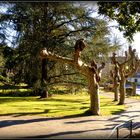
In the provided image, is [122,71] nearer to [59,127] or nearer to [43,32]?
[43,32]

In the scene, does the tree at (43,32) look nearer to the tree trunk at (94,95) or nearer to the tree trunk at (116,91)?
the tree trunk at (116,91)

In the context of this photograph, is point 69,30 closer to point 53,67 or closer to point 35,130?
point 53,67

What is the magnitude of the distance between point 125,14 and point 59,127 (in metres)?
6.76

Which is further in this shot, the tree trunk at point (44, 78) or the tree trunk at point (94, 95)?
the tree trunk at point (44, 78)

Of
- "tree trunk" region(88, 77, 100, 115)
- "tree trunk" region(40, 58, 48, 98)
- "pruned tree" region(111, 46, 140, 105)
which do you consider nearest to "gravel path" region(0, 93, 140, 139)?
"tree trunk" region(88, 77, 100, 115)

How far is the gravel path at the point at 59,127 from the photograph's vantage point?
17.4 meters

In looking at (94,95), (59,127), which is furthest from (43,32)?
(59,127)

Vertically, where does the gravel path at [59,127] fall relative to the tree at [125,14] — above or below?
below

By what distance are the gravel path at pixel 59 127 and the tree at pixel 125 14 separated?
5019mm

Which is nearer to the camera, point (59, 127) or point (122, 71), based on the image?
point (59, 127)

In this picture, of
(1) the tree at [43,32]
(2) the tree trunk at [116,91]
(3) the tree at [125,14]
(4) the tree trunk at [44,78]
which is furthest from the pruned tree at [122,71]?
(3) the tree at [125,14]

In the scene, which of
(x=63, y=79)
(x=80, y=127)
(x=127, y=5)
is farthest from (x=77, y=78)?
(x=127, y=5)

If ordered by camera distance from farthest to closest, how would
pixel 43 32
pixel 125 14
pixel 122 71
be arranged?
pixel 43 32
pixel 122 71
pixel 125 14

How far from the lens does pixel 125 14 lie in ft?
59.8
